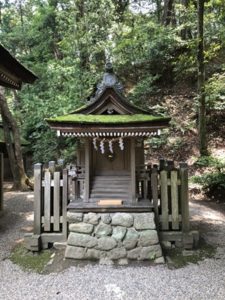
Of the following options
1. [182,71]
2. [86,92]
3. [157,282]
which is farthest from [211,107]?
[157,282]

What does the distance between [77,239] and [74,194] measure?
3.60 feet

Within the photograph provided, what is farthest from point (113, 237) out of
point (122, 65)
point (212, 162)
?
point (122, 65)

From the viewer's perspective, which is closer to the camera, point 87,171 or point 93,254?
point 93,254

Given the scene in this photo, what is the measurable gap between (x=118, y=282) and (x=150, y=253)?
101 centimetres

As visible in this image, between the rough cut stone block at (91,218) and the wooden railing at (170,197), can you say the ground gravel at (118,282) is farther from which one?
the wooden railing at (170,197)

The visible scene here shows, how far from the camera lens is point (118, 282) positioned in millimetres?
4418

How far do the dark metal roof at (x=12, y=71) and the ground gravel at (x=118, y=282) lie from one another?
3411 millimetres

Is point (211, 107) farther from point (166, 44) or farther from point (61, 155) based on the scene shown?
point (61, 155)

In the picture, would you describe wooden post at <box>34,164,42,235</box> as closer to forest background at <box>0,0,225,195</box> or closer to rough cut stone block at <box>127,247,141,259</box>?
rough cut stone block at <box>127,247,141,259</box>

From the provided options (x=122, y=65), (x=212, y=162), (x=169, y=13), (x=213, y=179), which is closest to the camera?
(x=213, y=179)

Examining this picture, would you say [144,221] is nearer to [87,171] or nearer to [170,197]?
[170,197]

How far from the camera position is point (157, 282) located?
441 cm

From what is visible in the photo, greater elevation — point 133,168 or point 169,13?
point 169,13

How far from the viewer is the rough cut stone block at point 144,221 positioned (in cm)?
541
